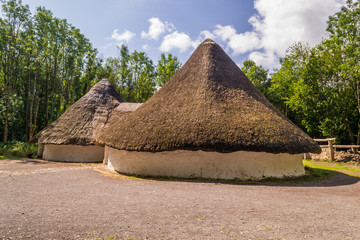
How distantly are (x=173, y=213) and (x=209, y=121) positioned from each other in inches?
193

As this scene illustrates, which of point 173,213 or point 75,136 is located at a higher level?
point 75,136

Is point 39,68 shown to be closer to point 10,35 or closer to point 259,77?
point 10,35

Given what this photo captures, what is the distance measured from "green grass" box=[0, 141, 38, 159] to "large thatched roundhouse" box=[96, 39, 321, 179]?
9.95 meters

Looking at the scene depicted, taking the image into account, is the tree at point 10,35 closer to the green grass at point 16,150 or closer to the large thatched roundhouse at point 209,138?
the green grass at point 16,150

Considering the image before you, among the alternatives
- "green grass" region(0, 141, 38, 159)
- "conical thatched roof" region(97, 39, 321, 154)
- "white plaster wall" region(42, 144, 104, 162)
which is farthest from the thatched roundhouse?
"green grass" region(0, 141, 38, 159)

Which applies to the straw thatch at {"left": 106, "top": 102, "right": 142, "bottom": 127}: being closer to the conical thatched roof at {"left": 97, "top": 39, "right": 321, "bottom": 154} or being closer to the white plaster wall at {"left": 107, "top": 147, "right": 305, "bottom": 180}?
the conical thatched roof at {"left": 97, "top": 39, "right": 321, "bottom": 154}

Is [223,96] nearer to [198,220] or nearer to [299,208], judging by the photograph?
[299,208]

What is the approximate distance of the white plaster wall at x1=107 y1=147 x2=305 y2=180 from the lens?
812cm

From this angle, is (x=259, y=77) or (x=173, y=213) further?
(x=259, y=77)

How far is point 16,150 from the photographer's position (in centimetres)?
1638

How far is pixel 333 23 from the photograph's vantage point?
766 inches

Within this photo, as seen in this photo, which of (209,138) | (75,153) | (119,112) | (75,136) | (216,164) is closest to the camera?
(209,138)

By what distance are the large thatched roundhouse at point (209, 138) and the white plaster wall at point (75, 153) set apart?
4.34m

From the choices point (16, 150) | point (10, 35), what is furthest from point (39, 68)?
point (16, 150)
